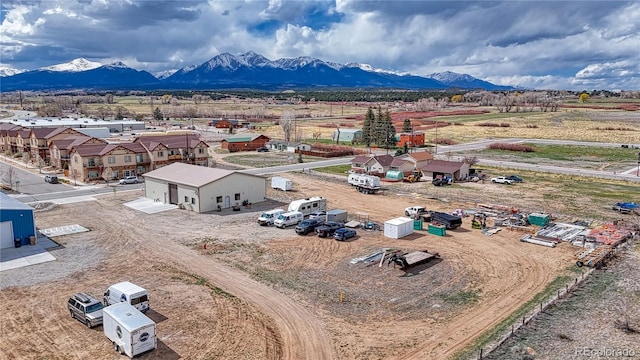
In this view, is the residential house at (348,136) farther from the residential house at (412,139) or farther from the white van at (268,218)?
the white van at (268,218)

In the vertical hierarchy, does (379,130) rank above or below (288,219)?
above

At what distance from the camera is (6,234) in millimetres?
30797

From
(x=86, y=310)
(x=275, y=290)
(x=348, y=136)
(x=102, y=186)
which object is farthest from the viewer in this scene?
(x=348, y=136)

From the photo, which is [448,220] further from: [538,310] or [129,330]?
[129,330]

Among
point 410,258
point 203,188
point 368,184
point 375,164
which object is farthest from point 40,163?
point 410,258

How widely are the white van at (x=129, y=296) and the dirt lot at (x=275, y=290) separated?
0.90m

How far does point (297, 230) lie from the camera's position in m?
34.8

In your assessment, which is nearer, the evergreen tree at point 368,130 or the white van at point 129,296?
the white van at point 129,296

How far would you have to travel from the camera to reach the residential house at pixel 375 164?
60575 millimetres

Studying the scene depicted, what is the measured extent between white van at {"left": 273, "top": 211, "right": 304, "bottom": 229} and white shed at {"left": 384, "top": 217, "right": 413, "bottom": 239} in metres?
7.28

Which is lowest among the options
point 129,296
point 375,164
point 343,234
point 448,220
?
point 343,234

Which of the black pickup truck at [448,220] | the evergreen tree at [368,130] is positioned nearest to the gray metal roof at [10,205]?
the black pickup truck at [448,220]

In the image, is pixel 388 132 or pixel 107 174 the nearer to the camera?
pixel 107 174

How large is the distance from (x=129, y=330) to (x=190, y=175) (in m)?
27.5
